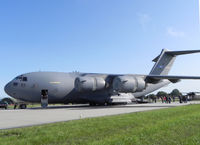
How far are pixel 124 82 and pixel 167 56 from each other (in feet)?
36.9

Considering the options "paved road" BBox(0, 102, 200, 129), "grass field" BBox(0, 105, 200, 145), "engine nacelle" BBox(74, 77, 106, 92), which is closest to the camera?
"grass field" BBox(0, 105, 200, 145)

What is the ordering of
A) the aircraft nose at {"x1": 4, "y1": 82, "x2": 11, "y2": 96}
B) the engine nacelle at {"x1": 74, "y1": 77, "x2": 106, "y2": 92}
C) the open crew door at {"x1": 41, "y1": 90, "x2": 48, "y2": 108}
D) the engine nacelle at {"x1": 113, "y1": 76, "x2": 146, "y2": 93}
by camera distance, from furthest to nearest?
the engine nacelle at {"x1": 113, "y1": 76, "x2": 146, "y2": 93}
the engine nacelle at {"x1": 74, "y1": 77, "x2": 106, "y2": 92}
the open crew door at {"x1": 41, "y1": 90, "x2": 48, "y2": 108}
the aircraft nose at {"x1": 4, "y1": 82, "x2": 11, "y2": 96}

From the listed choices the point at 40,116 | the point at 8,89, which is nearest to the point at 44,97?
the point at 8,89

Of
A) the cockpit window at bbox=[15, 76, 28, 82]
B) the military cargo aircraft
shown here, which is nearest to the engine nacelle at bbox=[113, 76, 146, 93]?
the military cargo aircraft

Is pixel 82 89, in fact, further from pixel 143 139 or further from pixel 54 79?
pixel 143 139

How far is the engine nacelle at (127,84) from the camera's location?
2385cm

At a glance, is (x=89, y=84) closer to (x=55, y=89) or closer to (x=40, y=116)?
(x=55, y=89)

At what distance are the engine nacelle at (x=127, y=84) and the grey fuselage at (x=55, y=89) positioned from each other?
1.57 meters

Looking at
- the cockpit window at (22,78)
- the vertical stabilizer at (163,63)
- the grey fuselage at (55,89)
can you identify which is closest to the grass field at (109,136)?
the grey fuselage at (55,89)

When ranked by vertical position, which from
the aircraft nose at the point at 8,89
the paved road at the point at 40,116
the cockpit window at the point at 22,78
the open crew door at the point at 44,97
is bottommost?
the paved road at the point at 40,116

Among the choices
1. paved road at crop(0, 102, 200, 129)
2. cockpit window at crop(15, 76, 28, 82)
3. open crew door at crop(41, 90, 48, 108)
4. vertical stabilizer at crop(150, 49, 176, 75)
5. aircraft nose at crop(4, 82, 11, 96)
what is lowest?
paved road at crop(0, 102, 200, 129)

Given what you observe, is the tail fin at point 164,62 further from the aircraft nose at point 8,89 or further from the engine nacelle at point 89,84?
the aircraft nose at point 8,89

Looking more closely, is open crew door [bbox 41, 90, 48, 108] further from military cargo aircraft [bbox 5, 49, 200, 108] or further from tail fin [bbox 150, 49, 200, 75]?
tail fin [bbox 150, 49, 200, 75]

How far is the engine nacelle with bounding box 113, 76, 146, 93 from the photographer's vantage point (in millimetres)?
23848
